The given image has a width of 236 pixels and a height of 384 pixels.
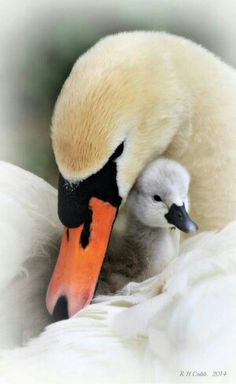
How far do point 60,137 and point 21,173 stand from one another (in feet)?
0.62

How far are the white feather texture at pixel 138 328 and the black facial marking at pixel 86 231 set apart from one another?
0.08 metres

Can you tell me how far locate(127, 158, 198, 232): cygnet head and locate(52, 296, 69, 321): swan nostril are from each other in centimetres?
16

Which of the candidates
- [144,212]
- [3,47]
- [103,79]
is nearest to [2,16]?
[3,47]

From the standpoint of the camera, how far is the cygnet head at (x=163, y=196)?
1.30 meters

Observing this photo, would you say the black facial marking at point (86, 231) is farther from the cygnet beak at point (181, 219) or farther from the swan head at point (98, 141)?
the cygnet beak at point (181, 219)

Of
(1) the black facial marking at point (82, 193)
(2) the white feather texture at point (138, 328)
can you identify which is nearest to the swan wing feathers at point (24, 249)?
(2) the white feather texture at point (138, 328)

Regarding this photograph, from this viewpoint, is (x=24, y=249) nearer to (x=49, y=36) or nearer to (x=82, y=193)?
(x=82, y=193)

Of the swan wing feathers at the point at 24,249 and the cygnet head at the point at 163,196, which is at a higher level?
the cygnet head at the point at 163,196

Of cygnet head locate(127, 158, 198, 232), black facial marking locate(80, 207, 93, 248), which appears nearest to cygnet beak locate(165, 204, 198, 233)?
cygnet head locate(127, 158, 198, 232)

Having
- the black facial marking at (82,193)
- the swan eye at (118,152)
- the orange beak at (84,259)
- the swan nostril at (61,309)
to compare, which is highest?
the swan eye at (118,152)

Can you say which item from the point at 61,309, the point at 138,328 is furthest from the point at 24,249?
the point at 138,328

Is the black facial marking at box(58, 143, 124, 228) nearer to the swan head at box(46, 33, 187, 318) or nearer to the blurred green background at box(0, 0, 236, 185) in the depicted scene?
the swan head at box(46, 33, 187, 318)

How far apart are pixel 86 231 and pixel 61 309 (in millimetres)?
108

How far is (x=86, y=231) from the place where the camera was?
1.30 m
